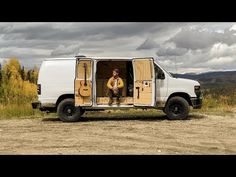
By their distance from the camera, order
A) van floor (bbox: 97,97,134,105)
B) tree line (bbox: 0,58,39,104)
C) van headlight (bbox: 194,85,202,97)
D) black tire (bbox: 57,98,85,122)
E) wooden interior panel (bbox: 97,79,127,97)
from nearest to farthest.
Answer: black tire (bbox: 57,98,85,122)
van floor (bbox: 97,97,134,105)
van headlight (bbox: 194,85,202,97)
wooden interior panel (bbox: 97,79,127,97)
tree line (bbox: 0,58,39,104)

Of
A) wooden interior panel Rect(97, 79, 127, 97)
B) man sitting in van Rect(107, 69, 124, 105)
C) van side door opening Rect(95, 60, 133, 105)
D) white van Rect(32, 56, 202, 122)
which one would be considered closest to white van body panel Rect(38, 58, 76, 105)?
white van Rect(32, 56, 202, 122)

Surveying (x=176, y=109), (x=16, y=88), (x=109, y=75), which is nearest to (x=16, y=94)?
(x=16, y=88)

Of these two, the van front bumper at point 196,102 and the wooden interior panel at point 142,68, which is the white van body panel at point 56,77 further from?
the van front bumper at point 196,102

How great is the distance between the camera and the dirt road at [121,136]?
962 centimetres

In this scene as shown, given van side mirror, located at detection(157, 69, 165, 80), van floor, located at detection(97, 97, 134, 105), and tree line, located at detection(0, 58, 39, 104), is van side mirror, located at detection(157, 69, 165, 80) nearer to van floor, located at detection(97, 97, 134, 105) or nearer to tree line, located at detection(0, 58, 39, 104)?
van floor, located at detection(97, 97, 134, 105)

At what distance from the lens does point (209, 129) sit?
42.3 ft

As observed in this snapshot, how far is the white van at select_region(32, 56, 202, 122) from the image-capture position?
1497 centimetres

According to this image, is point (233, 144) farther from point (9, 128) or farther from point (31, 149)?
→ point (9, 128)

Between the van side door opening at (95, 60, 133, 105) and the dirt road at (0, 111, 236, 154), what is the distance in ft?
2.51

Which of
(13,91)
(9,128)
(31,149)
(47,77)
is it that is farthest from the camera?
(13,91)

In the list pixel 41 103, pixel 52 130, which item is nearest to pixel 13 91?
pixel 41 103

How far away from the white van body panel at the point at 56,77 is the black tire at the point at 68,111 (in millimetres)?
296
